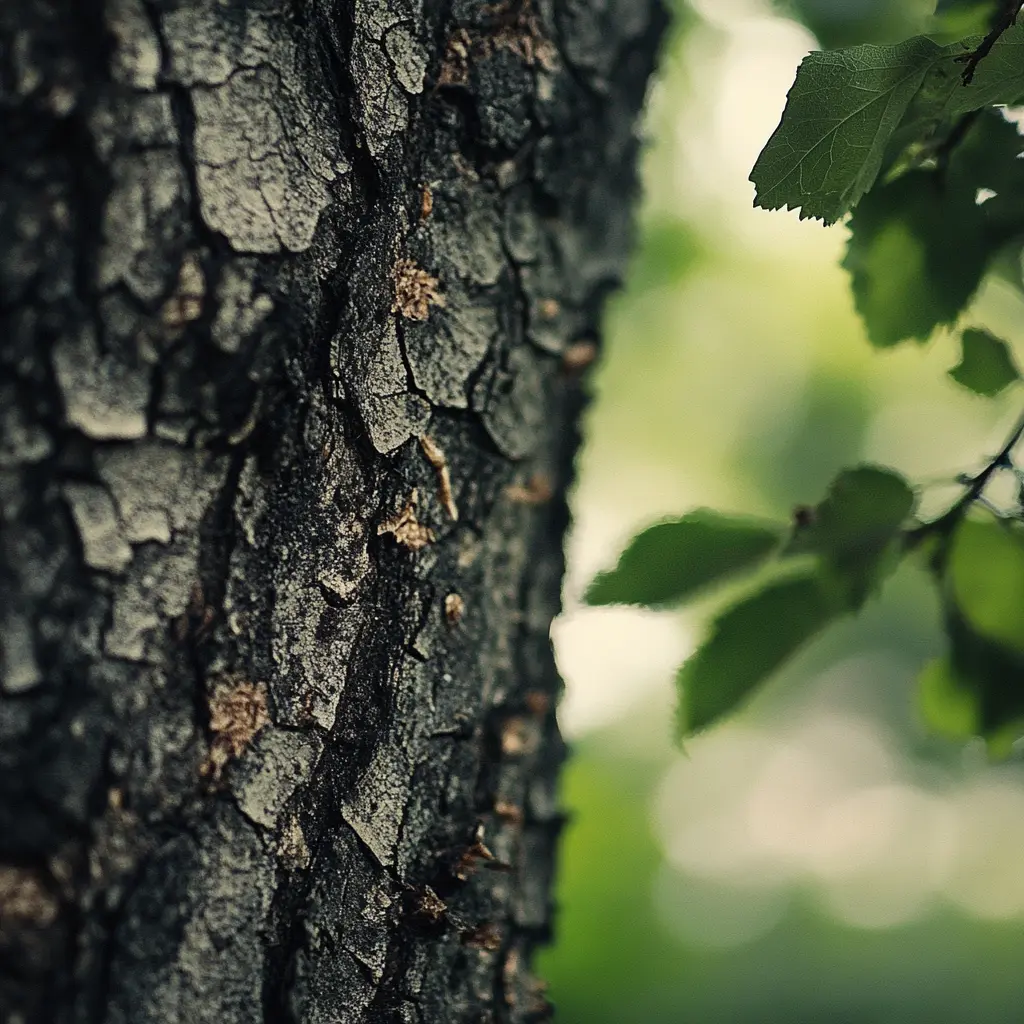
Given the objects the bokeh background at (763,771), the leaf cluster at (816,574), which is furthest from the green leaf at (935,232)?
the bokeh background at (763,771)

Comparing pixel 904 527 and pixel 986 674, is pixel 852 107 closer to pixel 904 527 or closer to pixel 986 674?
pixel 904 527

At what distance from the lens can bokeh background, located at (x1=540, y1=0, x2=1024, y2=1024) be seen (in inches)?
108

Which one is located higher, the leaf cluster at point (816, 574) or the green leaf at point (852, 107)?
the green leaf at point (852, 107)

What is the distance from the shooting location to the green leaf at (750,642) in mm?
594

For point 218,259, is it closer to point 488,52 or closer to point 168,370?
point 168,370

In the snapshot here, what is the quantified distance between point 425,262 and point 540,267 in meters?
0.13

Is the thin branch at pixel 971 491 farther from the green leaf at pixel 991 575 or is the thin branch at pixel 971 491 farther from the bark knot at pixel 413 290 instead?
the bark knot at pixel 413 290

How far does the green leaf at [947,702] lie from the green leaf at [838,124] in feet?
1.19

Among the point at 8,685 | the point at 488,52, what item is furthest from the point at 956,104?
the point at 8,685

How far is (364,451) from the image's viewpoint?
1.64 ft

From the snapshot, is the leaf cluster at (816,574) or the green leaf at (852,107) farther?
the leaf cluster at (816,574)

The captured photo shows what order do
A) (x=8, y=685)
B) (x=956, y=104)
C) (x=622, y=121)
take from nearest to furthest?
(x=8, y=685) → (x=956, y=104) → (x=622, y=121)

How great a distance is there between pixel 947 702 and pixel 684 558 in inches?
9.3

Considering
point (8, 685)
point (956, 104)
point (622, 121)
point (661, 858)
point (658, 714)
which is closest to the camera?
point (8, 685)
